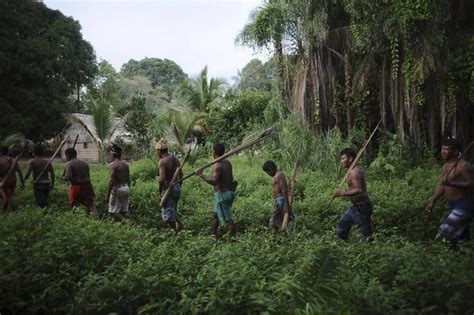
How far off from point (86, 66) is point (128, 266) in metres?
23.4

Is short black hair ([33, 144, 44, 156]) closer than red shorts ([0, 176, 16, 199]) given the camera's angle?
No

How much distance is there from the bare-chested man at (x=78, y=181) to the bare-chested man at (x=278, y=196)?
334cm

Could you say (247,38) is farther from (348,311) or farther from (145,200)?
(348,311)

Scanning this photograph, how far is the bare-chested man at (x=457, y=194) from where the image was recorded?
19.0 ft

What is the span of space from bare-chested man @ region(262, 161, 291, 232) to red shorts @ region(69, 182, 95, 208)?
3.51 metres

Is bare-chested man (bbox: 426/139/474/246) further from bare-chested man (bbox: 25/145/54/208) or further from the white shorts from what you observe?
bare-chested man (bbox: 25/145/54/208)

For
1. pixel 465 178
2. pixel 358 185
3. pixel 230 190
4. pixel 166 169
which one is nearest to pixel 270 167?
pixel 230 190

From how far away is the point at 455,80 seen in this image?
10.6m

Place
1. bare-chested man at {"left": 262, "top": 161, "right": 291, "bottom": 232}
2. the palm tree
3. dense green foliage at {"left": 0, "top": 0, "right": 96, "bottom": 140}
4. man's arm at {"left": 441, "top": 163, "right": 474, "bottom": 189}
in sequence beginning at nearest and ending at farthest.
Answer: man's arm at {"left": 441, "top": 163, "right": 474, "bottom": 189} → bare-chested man at {"left": 262, "top": 161, "right": 291, "bottom": 232} → dense green foliage at {"left": 0, "top": 0, "right": 96, "bottom": 140} → the palm tree

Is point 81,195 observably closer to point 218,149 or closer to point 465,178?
point 218,149

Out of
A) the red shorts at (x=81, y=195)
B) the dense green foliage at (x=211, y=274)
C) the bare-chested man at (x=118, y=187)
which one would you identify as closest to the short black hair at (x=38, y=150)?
the red shorts at (x=81, y=195)

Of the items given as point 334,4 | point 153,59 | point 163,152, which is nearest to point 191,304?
point 163,152

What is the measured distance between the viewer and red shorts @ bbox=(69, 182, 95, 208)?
A: 339 inches

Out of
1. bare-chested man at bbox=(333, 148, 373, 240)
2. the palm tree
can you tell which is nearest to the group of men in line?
bare-chested man at bbox=(333, 148, 373, 240)
